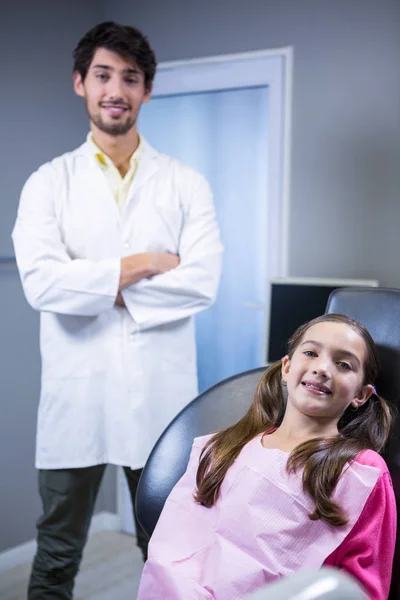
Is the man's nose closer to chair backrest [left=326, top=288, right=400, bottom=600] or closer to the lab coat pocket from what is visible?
the lab coat pocket

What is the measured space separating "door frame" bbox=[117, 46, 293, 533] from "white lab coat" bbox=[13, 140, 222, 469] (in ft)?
1.82

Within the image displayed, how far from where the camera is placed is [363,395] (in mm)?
1319

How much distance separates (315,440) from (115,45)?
1.28 meters

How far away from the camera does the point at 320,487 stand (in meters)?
1.18

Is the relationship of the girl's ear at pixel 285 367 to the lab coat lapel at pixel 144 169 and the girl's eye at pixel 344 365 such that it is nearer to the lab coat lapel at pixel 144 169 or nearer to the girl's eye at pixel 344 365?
the girl's eye at pixel 344 365

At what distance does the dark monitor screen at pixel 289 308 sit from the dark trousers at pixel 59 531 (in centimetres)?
68

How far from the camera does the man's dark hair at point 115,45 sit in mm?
2027

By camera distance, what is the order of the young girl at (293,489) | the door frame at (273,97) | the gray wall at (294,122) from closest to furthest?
the young girl at (293,489)
the gray wall at (294,122)
the door frame at (273,97)

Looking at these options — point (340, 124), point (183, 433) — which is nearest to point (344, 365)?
point (183, 433)

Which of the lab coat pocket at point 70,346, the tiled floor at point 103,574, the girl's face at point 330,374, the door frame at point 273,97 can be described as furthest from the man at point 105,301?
the girl's face at point 330,374

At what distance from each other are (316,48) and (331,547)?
178 cm

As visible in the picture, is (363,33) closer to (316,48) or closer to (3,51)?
(316,48)

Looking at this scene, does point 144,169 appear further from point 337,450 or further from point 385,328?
point 337,450

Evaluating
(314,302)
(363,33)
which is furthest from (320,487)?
(363,33)
